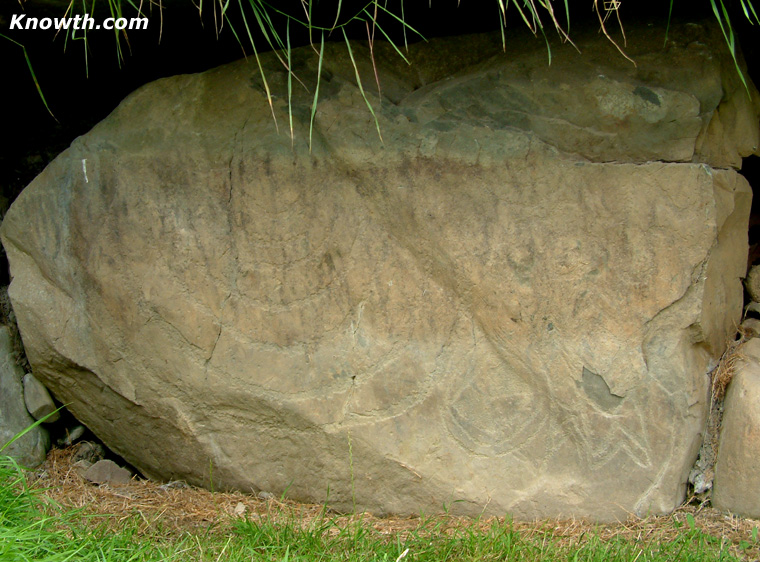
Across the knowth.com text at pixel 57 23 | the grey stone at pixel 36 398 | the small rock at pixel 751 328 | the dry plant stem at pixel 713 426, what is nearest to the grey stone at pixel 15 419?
the grey stone at pixel 36 398

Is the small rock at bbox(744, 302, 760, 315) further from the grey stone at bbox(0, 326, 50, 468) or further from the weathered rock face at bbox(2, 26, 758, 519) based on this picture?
A: the grey stone at bbox(0, 326, 50, 468)

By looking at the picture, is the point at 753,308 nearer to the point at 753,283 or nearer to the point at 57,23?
the point at 753,283

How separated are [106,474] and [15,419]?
1.24ft

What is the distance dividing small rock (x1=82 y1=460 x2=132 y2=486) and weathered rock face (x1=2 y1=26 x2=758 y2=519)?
0.21 metres

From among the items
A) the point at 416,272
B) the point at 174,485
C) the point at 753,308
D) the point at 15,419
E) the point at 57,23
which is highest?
the point at 57,23

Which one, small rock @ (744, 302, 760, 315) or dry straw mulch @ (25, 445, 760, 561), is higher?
small rock @ (744, 302, 760, 315)

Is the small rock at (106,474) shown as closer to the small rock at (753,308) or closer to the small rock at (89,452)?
the small rock at (89,452)

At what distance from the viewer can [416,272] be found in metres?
2.44

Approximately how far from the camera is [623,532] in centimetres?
229

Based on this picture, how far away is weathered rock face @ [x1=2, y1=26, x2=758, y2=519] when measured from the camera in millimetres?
2346

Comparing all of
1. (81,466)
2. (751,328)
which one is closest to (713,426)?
(751,328)

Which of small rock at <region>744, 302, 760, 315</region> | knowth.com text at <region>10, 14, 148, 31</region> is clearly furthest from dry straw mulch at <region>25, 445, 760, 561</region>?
knowth.com text at <region>10, 14, 148, 31</region>

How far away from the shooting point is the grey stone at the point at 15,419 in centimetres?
269

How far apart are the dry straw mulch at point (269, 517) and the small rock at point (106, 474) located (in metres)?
0.04
